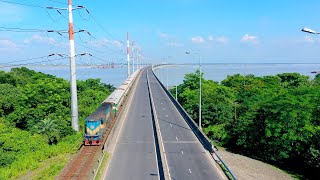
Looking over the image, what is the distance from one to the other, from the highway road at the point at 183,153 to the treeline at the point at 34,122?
12.1m

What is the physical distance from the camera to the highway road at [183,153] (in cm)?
3033

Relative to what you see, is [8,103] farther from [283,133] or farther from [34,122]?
[283,133]

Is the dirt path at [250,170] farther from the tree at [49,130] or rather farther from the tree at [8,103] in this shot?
the tree at [8,103]

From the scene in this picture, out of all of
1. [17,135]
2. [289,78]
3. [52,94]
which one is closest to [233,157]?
[17,135]

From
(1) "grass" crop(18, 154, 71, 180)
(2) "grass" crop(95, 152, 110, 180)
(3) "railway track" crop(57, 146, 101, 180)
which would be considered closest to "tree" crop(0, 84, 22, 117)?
(1) "grass" crop(18, 154, 71, 180)

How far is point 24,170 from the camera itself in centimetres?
3309

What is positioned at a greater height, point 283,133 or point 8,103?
point 8,103

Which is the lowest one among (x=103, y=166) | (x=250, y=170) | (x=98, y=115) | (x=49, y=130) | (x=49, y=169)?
(x=250, y=170)

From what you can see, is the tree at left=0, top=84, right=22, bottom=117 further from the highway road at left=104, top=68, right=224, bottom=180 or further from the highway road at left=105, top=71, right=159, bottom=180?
the highway road at left=104, top=68, right=224, bottom=180

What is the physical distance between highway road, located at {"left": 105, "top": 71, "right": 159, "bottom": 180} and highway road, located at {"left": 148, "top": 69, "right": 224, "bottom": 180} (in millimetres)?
1724

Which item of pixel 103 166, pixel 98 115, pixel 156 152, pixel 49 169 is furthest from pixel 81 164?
pixel 98 115

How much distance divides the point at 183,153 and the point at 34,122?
29.7 m

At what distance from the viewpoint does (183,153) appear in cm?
3669

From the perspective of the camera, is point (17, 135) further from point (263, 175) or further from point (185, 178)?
point (263, 175)
